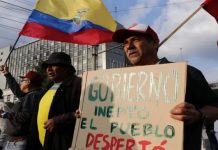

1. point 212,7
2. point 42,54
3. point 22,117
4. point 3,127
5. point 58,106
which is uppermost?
point 42,54

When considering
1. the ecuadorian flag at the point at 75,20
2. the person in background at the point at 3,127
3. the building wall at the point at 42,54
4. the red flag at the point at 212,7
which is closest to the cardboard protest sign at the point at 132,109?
the person in background at the point at 3,127

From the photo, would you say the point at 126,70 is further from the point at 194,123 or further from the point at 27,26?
the point at 27,26

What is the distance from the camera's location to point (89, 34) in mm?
6594

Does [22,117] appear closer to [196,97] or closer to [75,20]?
[75,20]

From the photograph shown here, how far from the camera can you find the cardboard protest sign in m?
2.67

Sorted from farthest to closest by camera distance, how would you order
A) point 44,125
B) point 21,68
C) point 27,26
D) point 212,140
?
point 21,68
point 27,26
point 212,140
point 44,125

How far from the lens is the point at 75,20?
256 inches

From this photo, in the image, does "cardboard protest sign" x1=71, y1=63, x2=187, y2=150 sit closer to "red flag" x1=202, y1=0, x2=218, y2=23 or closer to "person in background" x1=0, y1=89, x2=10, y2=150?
"person in background" x1=0, y1=89, x2=10, y2=150

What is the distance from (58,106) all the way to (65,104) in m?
0.07

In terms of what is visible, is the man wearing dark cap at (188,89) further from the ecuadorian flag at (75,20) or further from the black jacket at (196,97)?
the ecuadorian flag at (75,20)

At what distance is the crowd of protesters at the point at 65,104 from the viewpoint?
9.04ft

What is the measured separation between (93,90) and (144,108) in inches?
19.9

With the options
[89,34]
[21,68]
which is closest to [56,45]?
[21,68]

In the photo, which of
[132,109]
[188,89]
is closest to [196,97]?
[188,89]
